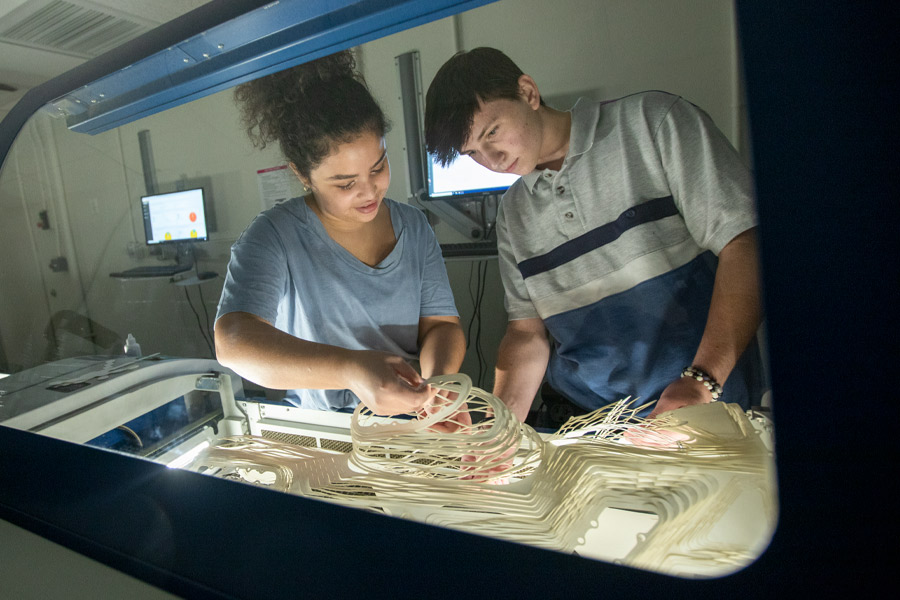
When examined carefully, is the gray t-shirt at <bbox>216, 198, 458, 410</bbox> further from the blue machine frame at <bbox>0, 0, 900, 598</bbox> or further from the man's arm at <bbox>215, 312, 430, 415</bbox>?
the blue machine frame at <bbox>0, 0, 900, 598</bbox>

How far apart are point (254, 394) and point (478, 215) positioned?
0.50 m

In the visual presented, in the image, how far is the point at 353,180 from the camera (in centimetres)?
53

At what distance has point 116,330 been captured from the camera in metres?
0.86

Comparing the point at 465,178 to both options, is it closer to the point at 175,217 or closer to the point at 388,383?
the point at 388,383

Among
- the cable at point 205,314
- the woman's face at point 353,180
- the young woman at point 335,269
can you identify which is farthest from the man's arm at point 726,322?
the cable at point 205,314

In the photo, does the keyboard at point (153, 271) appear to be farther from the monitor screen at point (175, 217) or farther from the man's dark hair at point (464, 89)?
the man's dark hair at point (464, 89)

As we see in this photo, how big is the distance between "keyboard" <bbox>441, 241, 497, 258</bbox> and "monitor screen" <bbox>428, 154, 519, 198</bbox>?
5 centimetres

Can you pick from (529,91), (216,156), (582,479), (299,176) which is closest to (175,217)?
(216,156)

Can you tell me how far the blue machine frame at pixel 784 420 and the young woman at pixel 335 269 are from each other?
0.09m

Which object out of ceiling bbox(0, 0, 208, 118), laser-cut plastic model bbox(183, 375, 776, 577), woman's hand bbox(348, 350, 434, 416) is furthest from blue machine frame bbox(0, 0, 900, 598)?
ceiling bbox(0, 0, 208, 118)

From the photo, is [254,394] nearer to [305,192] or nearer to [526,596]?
[305,192]

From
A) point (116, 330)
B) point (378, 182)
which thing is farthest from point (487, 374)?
point (116, 330)

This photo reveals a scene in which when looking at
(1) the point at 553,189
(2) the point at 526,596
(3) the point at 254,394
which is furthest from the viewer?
(3) the point at 254,394

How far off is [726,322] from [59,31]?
4.59 feet
